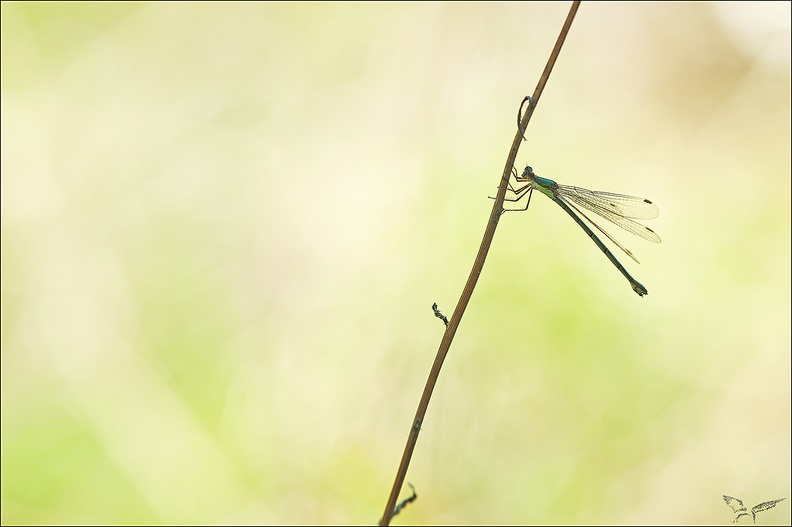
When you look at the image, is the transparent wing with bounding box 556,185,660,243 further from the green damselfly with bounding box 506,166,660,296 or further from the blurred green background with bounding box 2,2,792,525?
the blurred green background with bounding box 2,2,792,525

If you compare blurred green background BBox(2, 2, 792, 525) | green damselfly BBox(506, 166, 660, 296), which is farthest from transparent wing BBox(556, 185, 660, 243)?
blurred green background BBox(2, 2, 792, 525)

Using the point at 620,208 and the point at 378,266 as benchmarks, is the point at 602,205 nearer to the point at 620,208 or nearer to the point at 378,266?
the point at 620,208

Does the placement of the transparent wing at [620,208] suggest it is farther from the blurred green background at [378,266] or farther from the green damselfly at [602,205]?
the blurred green background at [378,266]

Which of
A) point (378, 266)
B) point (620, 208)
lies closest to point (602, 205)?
point (620, 208)

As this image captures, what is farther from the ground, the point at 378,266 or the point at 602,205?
the point at 378,266

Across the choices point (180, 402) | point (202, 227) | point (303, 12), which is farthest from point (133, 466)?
point (303, 12)

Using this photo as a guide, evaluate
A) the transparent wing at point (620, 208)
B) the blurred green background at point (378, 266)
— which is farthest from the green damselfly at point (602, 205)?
the blurred green background at point (378, 266)
